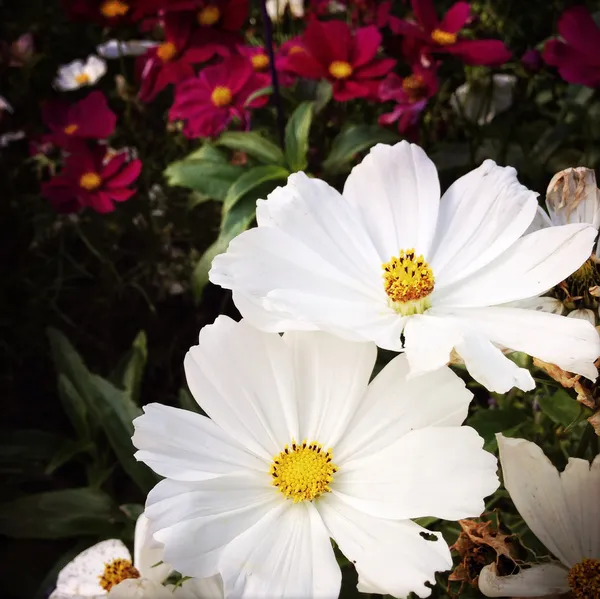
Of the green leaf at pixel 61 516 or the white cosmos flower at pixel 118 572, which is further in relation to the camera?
the green leaf at pixel 61 516

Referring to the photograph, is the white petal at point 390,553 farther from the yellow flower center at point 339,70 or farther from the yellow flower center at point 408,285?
the yellow flower center at point 339,70

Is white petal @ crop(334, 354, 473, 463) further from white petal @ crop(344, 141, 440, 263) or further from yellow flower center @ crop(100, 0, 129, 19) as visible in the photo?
yellow flower center @ crop(100, 0, 129, 19)

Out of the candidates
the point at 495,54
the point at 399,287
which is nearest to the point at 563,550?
the point at 399,287

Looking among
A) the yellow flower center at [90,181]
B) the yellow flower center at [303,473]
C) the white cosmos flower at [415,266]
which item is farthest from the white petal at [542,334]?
the yellow flower center at [90,181]

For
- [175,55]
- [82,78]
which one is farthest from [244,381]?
[82,78]

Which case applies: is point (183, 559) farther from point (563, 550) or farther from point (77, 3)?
point (77, 3)
